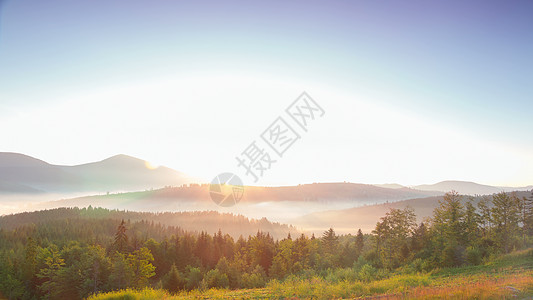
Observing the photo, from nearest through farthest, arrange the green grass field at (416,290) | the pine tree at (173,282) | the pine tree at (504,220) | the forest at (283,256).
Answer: the green grass field at (416,290)
the forest at (283,256)
the pine tree at (504,220)
the pine tree at (173,282)

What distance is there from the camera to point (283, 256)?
9825 centimetres

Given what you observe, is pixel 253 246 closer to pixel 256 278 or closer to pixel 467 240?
pixel 256 278

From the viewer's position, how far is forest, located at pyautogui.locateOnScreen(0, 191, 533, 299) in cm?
5572

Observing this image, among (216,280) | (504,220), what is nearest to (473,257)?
(504,220)

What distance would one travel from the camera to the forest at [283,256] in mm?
55719

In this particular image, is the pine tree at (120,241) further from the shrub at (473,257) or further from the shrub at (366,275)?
the shrub at (473,257)

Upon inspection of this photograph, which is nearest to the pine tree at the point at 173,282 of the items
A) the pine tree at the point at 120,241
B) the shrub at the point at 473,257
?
the pine tree at the point at 120,241

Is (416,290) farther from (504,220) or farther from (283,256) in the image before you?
(283,256)

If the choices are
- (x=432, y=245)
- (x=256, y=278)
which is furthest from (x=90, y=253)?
(x=432, y=245)

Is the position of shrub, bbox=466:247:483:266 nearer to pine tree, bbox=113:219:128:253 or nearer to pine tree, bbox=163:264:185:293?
pine tree, bbox=163:264:185:293

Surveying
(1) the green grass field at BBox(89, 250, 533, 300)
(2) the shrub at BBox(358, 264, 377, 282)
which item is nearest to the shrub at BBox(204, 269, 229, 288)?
(2) the shrub at BBox(358, 264, 377, 282)

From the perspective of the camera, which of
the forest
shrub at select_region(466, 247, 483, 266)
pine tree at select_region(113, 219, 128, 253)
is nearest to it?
shrub at select_region(466, 247, 483, 266)

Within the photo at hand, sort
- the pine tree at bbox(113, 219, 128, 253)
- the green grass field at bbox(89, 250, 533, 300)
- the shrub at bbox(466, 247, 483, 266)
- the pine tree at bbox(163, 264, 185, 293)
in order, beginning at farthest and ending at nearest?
the pine tree at bbox(113, 219, 128, 253), the pine tree at bbox(163, 264, 185, 293), the shrub at bbox(466, 247, 483, 266), the green grass field at bbox(89, 250, 533, 300)

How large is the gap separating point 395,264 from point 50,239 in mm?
154872
